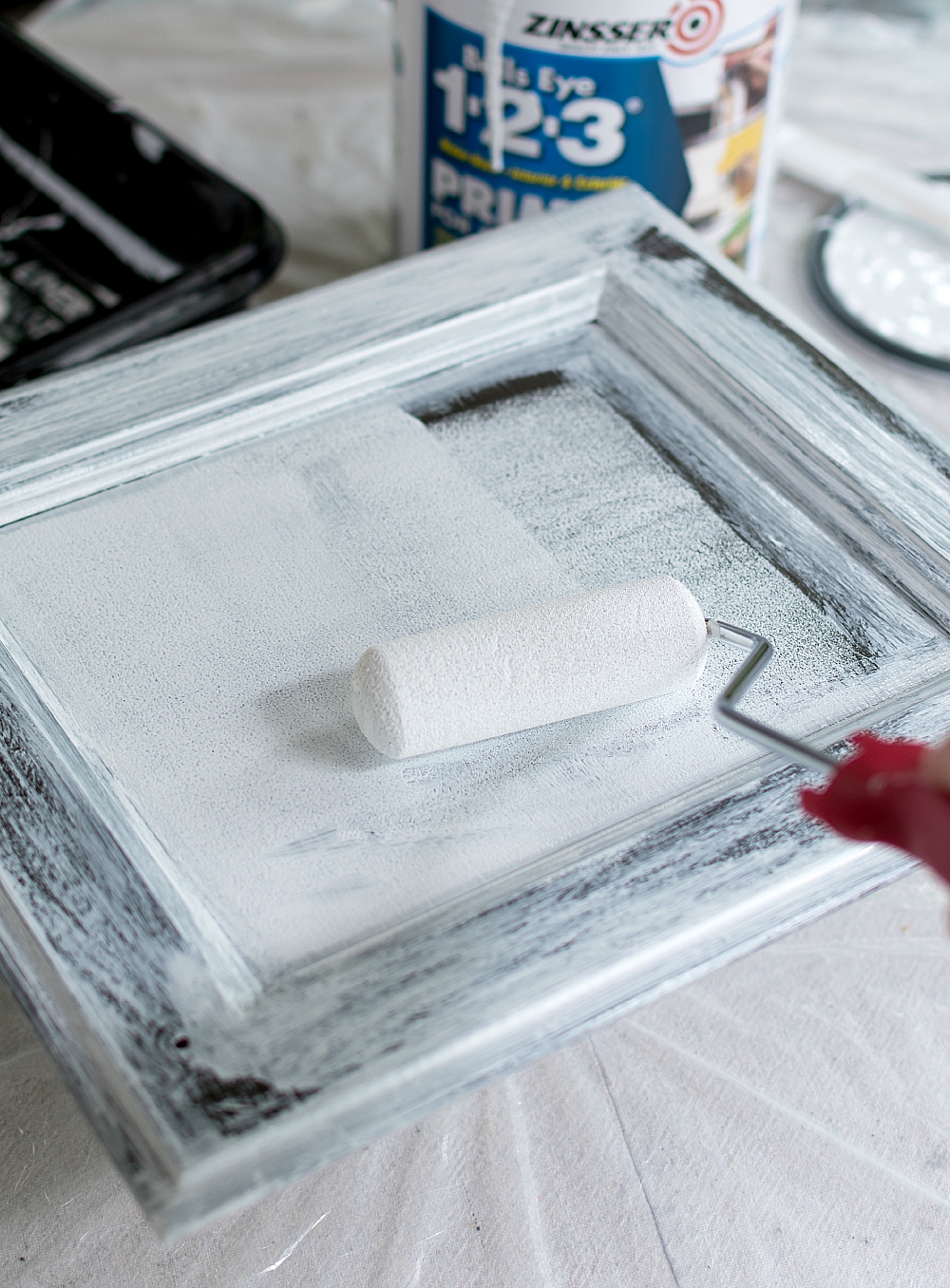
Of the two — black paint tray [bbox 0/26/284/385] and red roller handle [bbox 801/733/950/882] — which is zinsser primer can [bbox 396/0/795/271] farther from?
red roller handle [bbox 801/733/950/882]

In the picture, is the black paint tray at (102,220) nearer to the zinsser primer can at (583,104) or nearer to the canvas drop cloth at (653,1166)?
the zinsser primer can at (583,104)

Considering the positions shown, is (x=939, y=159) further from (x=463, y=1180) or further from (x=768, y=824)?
(x=463, y=1180)

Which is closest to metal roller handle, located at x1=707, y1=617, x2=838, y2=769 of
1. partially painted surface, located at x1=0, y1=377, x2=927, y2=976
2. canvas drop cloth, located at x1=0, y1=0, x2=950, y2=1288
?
partially painted surface, located at x1=0, y1=377, x2=927, y2=976

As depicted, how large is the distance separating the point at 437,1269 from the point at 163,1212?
0.16 m

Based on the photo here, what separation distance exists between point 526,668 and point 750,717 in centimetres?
9

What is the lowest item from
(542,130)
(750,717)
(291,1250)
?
(291,1250)

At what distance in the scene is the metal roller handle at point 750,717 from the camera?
1.34 ft

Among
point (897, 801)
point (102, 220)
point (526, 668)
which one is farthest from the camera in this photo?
point (102, 220)

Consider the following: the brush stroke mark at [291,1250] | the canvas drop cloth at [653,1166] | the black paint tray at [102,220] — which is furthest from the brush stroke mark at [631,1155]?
the black paint tray at [102,220]

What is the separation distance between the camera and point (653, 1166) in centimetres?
49

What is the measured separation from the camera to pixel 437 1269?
1.50 feet

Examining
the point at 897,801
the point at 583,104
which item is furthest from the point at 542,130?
the point at 897,801

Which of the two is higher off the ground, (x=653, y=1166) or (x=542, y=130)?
(x=542, y=130)

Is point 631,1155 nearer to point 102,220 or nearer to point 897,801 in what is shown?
point 897,801
